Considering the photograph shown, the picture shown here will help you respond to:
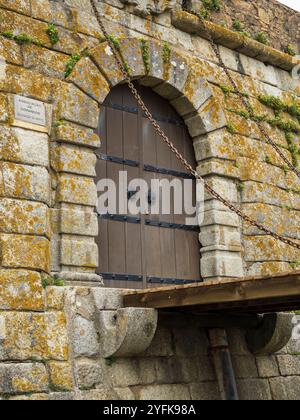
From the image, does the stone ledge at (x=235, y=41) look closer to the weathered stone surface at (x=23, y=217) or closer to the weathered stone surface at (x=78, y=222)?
the weathered stone surface at (x=78, y=222)

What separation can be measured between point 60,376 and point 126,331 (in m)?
0.55

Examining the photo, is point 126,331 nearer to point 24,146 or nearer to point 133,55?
point 24,146

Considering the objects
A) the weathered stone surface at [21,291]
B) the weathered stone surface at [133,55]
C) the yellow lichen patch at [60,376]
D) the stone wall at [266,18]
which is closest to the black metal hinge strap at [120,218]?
the weathered stone surface at [21,291]

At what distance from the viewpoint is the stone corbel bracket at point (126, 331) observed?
479cm

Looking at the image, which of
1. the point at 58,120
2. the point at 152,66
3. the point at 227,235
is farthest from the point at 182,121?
the point at 58,120

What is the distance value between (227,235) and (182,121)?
3.76 ft

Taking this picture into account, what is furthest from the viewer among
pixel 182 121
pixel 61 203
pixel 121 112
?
pixel 182 121

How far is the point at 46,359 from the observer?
457 centimetres

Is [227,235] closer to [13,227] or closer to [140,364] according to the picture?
[140,364]

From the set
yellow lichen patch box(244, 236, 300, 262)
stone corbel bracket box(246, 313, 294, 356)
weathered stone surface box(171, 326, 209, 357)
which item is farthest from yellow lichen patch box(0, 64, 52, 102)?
stone corbel bracket box(246, 313, 294, 356)

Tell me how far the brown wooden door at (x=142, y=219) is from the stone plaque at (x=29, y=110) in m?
0.69

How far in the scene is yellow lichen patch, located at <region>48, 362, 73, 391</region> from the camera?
455cm
